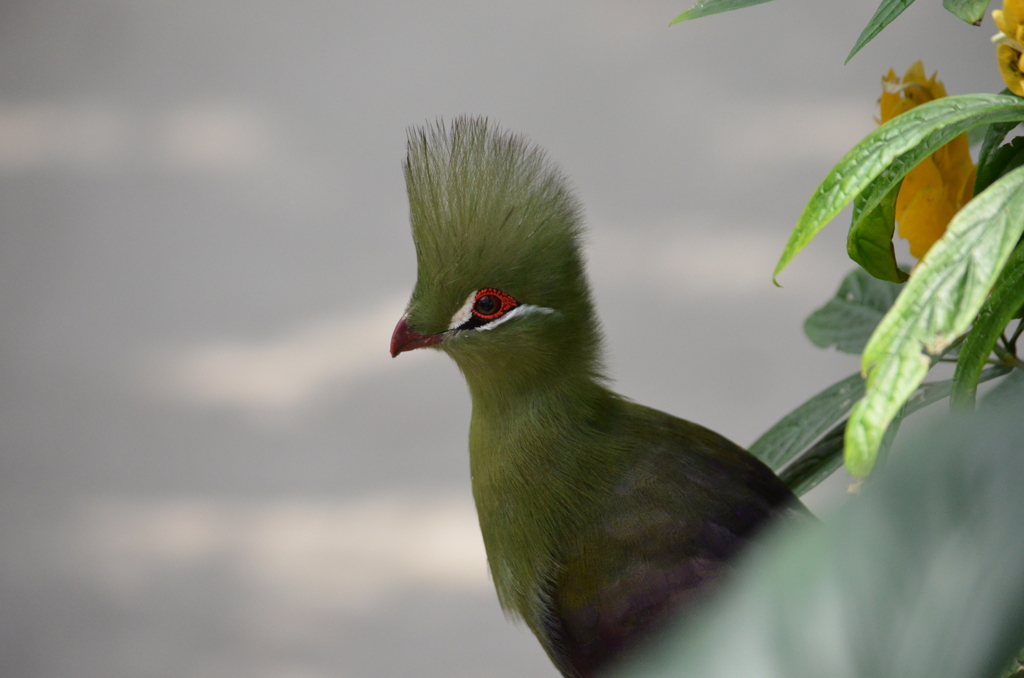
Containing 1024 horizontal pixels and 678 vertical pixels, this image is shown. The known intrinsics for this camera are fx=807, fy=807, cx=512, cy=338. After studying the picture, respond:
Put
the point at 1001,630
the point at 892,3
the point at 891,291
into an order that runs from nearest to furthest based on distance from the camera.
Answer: the point at 1001,630
the point at 892,3
the point at 891,291

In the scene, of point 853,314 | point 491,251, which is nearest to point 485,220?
point 491,251

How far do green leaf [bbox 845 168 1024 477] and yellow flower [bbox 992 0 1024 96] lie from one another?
12 centimetres

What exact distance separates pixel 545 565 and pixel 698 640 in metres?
0.40

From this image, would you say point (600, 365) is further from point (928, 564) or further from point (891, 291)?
point (928, 564)

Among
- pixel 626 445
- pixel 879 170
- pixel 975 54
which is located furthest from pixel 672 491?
pixel 975 54

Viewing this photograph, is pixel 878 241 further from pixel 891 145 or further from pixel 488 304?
pixel 488 304

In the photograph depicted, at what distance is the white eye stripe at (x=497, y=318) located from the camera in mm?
616

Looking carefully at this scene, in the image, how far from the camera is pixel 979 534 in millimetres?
199

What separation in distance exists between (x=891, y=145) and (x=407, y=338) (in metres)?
0.39

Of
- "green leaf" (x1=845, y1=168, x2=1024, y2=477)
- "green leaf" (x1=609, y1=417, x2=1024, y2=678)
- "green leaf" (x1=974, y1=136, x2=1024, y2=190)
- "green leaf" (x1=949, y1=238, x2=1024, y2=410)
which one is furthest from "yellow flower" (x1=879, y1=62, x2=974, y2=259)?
"green leaf" (x1=609, y1=417, x2=1024, y2=678)

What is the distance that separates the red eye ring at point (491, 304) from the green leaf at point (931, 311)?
0.36m

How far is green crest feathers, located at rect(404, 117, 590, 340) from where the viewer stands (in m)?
0.60

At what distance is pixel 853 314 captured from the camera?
0.81m

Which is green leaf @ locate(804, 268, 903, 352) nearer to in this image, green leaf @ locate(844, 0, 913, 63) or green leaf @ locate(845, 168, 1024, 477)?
green leaf @ locate(844, 0, 913, 63)
